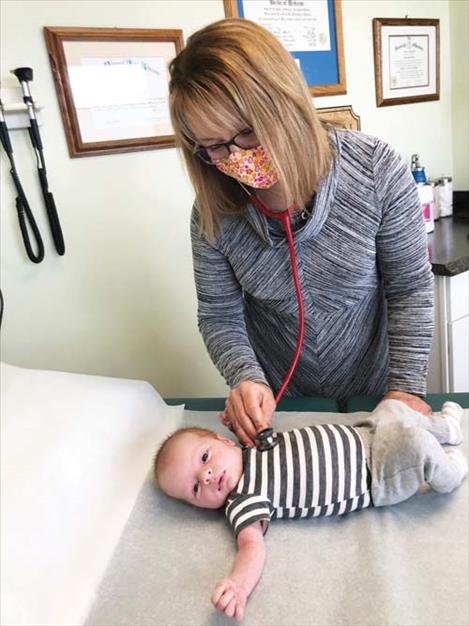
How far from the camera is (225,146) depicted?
3.07 ft

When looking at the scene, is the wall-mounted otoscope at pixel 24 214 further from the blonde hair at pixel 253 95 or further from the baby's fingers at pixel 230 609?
the baby's fingers at pixel 230 609

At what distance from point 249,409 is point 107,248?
0.83 meters

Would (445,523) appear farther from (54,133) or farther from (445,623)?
(54,133)

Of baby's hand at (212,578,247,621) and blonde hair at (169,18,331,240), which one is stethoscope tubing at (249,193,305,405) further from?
baby's hand at (212,578,247,621)

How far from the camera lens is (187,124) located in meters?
0.91

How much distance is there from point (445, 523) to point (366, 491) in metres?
0.12

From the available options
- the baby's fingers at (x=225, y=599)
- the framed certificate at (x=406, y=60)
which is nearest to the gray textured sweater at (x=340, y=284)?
the baby's fingers at (x=225, y=599)

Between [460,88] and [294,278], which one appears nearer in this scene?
[294,278]

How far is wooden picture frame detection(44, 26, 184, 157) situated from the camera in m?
1.42

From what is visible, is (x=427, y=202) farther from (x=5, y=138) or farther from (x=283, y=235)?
(x=5, y=138)

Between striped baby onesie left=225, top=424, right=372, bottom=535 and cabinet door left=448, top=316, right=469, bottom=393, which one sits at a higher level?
striped baby onesie left=225, top=424, right=372, bottom=535

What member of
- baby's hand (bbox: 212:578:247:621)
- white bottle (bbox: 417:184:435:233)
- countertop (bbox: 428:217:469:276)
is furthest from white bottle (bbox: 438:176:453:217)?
baby's hand (bbox: 212:578:247:621)

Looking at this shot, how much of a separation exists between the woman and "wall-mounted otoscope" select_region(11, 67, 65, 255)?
1.69ft

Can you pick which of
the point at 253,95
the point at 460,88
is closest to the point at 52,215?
the point at 253,95
